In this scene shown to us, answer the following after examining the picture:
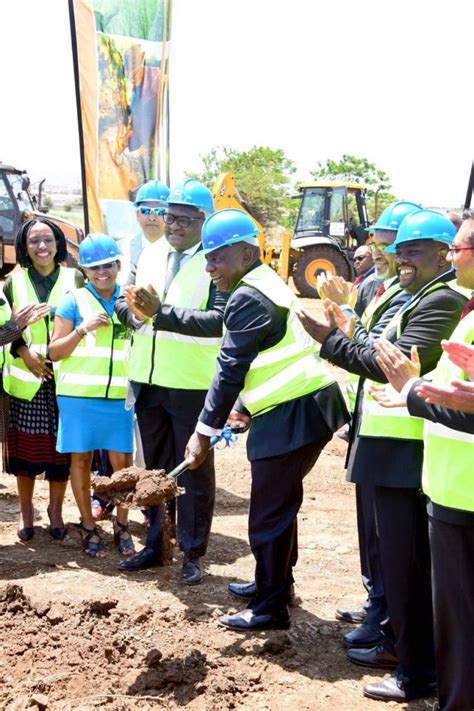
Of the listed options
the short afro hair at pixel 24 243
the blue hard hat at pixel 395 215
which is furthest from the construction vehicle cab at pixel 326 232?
the blue hard hat at pixel 395 215

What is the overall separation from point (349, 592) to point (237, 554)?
37.2 inches

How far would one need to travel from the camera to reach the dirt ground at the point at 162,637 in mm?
3891

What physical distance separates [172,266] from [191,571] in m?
1.79

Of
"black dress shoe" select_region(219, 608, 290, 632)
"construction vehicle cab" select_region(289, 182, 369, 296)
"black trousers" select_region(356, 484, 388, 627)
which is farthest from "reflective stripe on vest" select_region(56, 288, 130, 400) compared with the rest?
"construction vehicle cab" select_region(289, 182, 369, 296)

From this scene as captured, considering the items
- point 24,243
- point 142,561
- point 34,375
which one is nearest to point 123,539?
point 142,561

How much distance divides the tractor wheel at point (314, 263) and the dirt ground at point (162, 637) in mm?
15428

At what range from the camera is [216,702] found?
3.83 metres

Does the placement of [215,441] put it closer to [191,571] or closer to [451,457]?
[191,571]

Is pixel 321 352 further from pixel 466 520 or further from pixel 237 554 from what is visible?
pixel 237 554

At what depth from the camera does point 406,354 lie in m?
3.67

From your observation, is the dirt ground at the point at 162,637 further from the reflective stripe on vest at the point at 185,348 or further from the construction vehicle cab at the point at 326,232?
the construction vehicle cab at the point at 326,232

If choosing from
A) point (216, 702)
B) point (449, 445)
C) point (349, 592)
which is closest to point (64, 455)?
point (349, 592)

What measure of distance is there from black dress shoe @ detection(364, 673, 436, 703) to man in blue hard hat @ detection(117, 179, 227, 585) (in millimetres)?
1589

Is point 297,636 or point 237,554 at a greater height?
point 297,636
